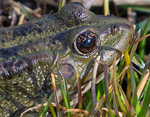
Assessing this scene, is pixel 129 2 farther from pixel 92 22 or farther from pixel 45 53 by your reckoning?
pixel 45 53

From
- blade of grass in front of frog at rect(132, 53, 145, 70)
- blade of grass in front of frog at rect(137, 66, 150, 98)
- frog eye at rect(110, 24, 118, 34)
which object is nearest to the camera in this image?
blade of grass in front of frog at rect(137, 66, 150, 98)

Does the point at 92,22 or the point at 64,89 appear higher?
the point at 92,22

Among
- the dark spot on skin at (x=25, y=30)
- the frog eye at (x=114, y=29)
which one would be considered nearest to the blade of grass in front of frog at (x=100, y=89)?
the frog eye at (x=114, y=29)

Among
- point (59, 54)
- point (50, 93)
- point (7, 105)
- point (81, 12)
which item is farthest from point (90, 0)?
point (7, 105)

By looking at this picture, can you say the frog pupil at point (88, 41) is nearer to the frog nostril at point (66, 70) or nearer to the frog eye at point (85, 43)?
the frog eye at point (85, 43)

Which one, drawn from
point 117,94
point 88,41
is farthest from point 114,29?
point 117,94

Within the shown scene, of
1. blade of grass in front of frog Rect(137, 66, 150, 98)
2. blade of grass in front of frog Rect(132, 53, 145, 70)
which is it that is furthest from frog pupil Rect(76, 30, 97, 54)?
blade of grass in front of frog Rect(132, 53, 145, 70)

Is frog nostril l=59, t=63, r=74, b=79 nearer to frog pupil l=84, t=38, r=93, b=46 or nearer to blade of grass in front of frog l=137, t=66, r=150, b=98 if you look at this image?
frog pupil l=84, t=38, r=93, b=46
